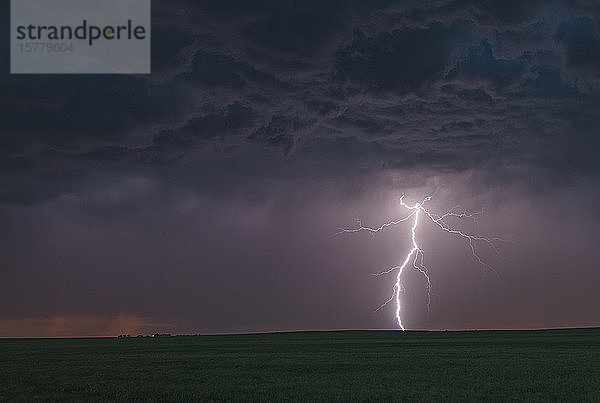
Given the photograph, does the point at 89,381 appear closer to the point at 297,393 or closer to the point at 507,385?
the point at 297,393

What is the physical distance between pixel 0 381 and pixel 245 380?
1211cm

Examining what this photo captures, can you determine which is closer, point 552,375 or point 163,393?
point 163,393

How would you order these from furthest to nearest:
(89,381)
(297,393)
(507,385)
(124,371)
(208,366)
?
(208,366) → (124,371) → (89,381) → (507,385) → (297,393)

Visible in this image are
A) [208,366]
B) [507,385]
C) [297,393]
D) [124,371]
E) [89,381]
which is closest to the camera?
[297,393]

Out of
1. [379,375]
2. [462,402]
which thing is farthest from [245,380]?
[462,402]

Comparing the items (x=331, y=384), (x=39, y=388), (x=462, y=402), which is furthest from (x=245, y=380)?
(x=462, y=402)

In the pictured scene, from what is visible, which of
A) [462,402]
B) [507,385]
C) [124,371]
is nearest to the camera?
[462,402]

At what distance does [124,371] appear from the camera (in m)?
36.0

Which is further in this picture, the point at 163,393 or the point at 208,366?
the point at 208,366

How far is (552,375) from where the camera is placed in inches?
1243

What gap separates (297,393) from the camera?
84.1ft

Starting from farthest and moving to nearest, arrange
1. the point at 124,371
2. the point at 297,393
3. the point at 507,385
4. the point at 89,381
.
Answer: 1. the point at 124,371
2. the point at 89,381
3. the point at 507,385
4. the point at 297,393

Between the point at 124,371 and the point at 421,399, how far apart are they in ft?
62.5

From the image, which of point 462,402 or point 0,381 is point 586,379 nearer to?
point 462,402
